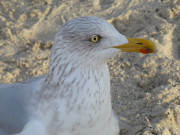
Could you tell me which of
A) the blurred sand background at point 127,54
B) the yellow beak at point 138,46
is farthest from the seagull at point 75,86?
the blurred sand background at point 127,54

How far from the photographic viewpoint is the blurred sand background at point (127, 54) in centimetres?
254

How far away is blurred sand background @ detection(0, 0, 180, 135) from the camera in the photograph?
100.0 inches

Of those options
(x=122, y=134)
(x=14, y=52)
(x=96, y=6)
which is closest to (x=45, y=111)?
(x=122, y=134)

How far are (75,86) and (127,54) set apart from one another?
4.63ft

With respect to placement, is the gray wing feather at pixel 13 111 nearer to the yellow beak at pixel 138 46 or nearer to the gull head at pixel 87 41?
the gull head at pixel 87 41

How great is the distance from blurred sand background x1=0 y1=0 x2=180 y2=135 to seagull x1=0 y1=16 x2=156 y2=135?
72 cm

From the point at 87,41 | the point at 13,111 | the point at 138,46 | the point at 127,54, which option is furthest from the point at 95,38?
the point at 127,54

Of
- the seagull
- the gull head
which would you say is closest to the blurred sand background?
the seagull

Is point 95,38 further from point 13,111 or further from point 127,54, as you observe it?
point 127,54

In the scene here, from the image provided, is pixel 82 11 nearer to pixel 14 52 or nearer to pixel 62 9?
pixel 62 9

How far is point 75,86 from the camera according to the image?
70.3 inches

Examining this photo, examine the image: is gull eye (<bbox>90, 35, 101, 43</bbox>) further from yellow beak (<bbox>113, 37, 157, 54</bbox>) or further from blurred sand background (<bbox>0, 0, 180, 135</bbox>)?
blurred sand background (<bbox>0, 0, 180, 135</bbox>)

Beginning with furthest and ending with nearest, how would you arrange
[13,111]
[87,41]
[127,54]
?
[127,54] → [13,111] → [87,41]

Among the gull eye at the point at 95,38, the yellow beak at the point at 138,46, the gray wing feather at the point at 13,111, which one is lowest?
the gray wing feather at the point at 13,111
